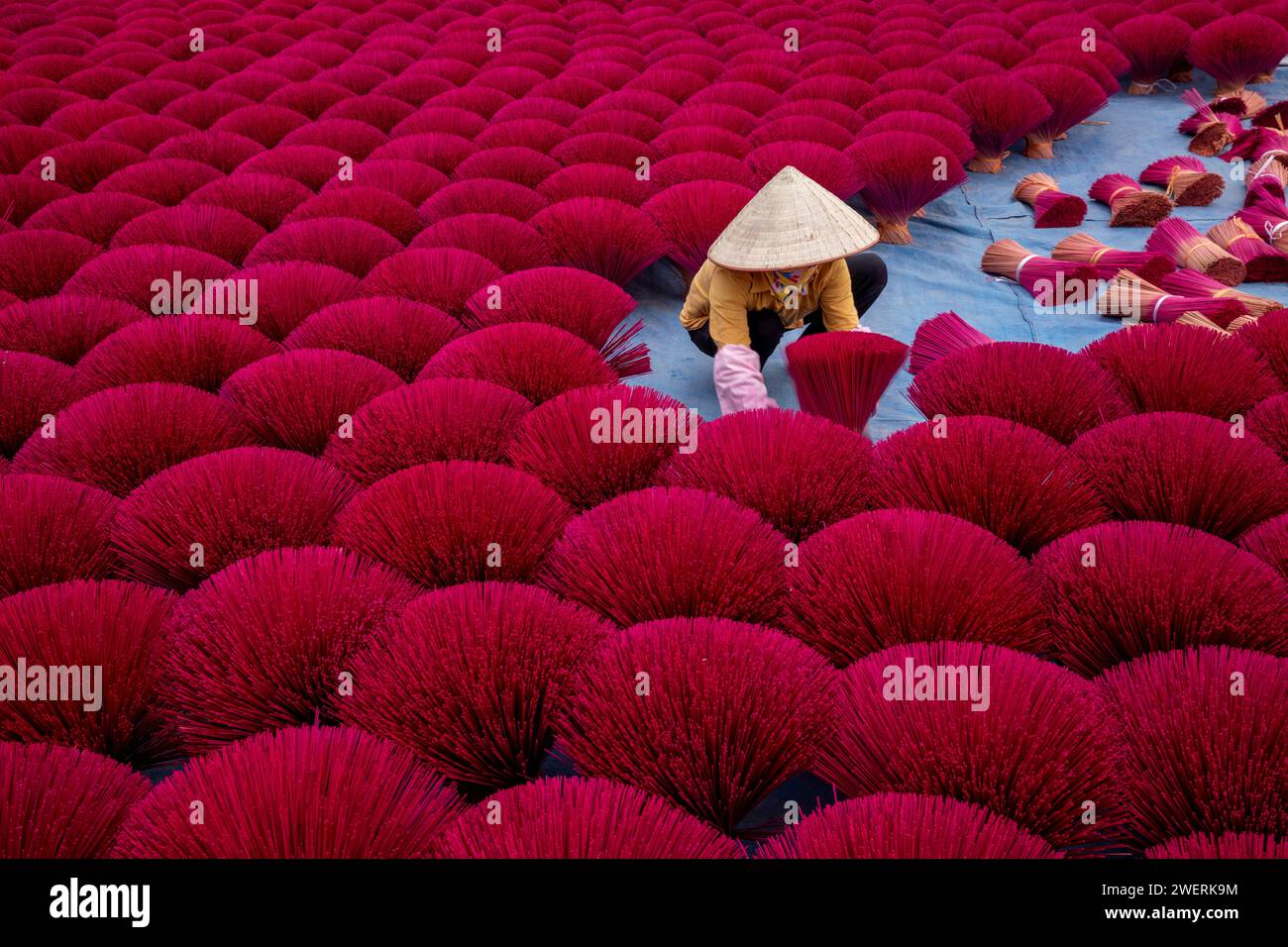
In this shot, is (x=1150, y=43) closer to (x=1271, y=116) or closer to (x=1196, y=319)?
(x=1271, y=116)

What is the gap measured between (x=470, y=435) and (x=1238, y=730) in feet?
2.31

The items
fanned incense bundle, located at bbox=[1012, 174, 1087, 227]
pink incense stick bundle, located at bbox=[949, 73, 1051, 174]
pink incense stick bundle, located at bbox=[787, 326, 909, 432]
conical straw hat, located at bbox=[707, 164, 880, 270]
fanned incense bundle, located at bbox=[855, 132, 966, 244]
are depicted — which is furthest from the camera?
pink incense stick bundle, located at bbox=[949, 73, 1051, 174]

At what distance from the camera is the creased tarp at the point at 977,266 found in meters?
1.61

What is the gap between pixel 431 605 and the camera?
78 centimetres

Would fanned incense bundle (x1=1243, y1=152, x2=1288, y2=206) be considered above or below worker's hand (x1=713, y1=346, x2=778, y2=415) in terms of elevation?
above

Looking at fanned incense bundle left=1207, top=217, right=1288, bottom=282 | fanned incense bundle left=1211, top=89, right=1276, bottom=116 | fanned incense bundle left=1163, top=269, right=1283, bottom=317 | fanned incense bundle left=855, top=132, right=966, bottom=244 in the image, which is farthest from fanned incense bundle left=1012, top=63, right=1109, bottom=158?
fanned incense bundle left=1163, top=269, right=1283, bottom=317

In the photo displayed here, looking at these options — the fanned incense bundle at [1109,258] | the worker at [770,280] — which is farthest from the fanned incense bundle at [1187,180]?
the worker at [770,280]

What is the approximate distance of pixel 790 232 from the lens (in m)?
1.36

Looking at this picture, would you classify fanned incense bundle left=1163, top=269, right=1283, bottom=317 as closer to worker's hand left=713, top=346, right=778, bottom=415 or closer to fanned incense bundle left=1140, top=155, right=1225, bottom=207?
fanned incense bundle left=1140, top=155, right=1225, bottom=207

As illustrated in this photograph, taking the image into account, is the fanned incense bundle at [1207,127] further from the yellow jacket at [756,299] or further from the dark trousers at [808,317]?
the yellow jacket at [756,299]

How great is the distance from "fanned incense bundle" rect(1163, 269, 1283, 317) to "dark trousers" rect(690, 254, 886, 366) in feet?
1.59

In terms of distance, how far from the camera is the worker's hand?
1.40m

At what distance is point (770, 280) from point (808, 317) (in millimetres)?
137

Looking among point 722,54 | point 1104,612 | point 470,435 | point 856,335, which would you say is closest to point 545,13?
point 722,54
